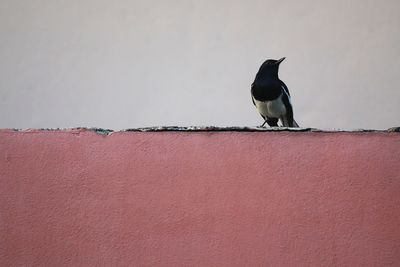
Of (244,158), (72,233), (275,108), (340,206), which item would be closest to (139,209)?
(72,233)

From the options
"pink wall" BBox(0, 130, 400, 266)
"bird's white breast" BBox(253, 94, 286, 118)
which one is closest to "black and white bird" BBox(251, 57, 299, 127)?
"bird's white breast" BBox(253, 94, 286, 118)

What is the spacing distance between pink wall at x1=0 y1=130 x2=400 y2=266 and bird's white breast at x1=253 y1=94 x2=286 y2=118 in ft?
5.79

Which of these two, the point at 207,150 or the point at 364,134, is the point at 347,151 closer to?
the point at 364,134

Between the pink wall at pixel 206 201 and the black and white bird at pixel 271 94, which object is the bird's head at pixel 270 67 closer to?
the black and white bird at pixel 271 94

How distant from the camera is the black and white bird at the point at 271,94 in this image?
8.69 feet

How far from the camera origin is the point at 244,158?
0.91m

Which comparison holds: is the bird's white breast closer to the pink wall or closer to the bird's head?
the bird's head

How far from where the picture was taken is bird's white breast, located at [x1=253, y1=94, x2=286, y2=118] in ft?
8.72

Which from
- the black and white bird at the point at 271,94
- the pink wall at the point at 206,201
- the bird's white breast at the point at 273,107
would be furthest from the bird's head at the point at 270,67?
the pink wall at the point at 206,201

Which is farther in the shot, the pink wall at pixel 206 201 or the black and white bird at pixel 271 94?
the black and white bird at pixel 271 94

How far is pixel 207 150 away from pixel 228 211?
0.48 ft

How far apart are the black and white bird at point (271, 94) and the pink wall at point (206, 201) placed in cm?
174

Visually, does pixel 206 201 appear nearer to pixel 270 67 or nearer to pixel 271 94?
pixel 271 94

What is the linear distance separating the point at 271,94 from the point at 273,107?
0.09 m
